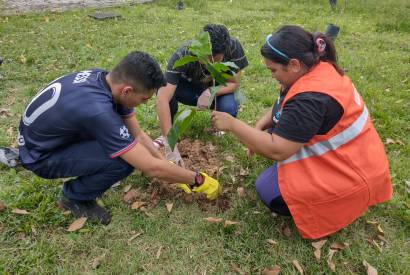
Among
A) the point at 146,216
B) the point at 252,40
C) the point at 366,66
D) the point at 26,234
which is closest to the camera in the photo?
the point at 26,234

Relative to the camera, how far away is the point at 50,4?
30.9 ft

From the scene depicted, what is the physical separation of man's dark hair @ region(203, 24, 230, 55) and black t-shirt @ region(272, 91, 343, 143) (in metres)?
0.89

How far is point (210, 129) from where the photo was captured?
12.0ft

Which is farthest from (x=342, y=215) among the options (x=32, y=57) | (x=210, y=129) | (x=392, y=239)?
(x=32, y=57)

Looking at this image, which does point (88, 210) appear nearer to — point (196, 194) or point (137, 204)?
point (137, 204)

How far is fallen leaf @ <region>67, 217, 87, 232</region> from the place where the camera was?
245 cm

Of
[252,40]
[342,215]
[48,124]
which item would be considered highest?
[48,124]

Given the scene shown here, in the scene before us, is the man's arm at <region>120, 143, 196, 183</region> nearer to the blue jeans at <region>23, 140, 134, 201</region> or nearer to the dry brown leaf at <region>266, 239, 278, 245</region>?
the blue jeans at <region>23, 140, 134, 201</region>

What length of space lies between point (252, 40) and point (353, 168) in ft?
16.4

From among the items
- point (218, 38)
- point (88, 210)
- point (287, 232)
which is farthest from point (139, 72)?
point (287, 232)

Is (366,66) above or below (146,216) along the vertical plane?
below

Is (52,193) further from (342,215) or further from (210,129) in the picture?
(342,215)

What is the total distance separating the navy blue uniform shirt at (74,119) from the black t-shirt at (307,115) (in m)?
0.89

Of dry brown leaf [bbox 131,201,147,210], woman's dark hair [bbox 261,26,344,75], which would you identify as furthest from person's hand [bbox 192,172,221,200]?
woman's dark hair [bbox 261,26,344,75]
